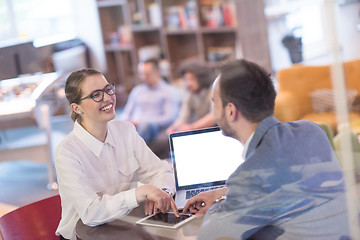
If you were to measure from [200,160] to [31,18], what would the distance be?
6.37 ft

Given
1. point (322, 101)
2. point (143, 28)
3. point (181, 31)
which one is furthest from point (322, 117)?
point (143, 28)

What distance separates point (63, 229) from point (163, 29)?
4.30 metres

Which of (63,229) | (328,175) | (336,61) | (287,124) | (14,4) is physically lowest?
(63,229)

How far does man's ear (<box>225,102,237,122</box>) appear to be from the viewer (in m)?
1.24

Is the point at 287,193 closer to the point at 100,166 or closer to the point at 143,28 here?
the point at 100,166

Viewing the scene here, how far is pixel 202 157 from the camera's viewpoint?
5.04ft

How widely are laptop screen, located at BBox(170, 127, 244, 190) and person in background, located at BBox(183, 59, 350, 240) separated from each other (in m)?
0.25

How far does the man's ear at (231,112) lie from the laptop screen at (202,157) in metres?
0.25

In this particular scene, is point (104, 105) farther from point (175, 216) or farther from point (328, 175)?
point (328, 175)

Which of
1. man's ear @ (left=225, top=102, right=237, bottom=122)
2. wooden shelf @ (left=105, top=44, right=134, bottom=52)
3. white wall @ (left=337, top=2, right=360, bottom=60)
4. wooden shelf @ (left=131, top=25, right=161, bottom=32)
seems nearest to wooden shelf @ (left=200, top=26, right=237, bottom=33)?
wooden shelf @ (left=131, top=25, right=161, bottom=32)

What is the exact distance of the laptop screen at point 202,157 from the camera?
1.51 meters

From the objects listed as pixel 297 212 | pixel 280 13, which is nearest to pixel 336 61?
pixel 297 212

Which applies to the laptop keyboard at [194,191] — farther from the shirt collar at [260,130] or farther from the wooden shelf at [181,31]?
the wooden shelf at [181,31]

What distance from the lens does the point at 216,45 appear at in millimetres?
5289
